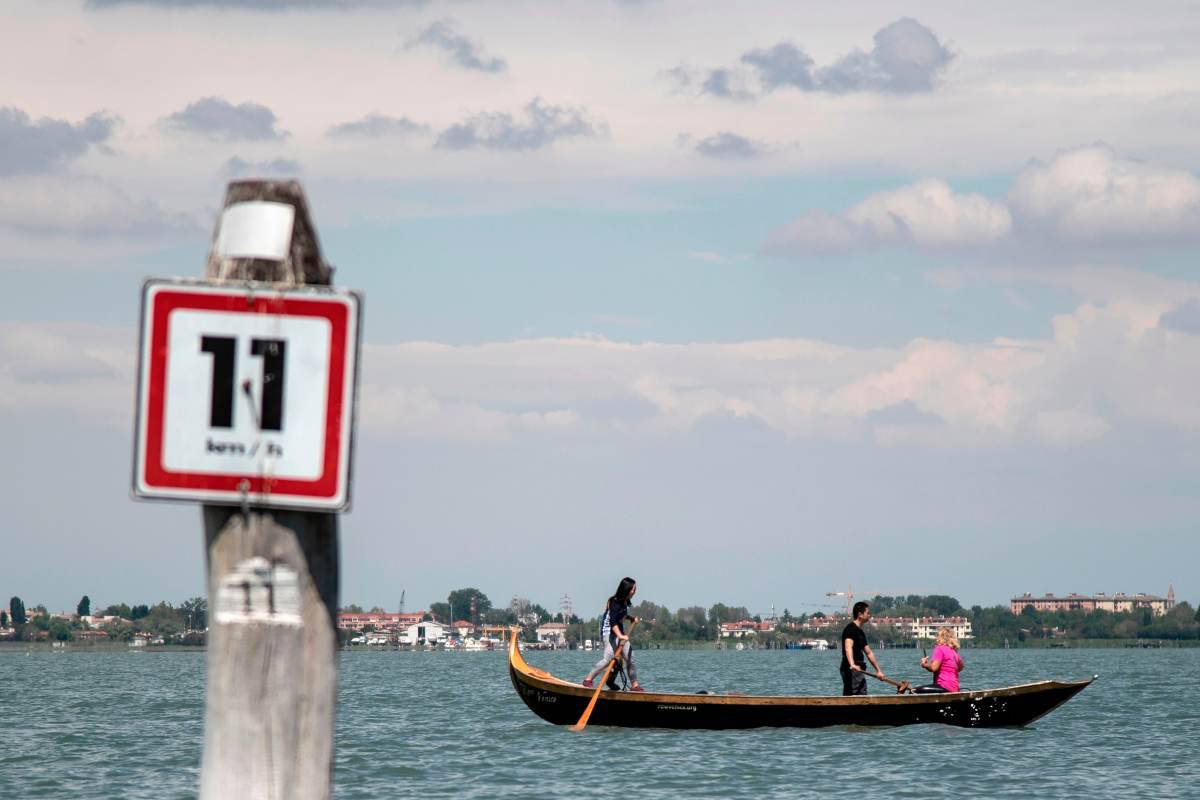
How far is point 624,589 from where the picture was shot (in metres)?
24.3

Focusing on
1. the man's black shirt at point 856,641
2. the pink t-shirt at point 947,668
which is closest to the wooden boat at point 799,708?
the pink t-shirt at point 947,668

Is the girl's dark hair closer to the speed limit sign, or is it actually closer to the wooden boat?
the wooden boat

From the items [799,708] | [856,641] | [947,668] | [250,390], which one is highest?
[250,390]

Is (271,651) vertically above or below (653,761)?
above

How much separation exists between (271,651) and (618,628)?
22647mm

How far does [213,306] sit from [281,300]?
130 mm

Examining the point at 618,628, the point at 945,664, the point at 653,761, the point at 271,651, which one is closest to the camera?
the point at 271,651

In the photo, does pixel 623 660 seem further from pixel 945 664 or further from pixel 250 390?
pixel 250 390

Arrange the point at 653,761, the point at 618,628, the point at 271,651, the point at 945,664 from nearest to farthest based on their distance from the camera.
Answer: the point at 271,651
the point at 653,761
the point at 618,628
the point at 945,664

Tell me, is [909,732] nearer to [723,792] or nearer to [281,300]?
[723,792]

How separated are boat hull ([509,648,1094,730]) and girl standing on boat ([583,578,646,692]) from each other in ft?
1.63

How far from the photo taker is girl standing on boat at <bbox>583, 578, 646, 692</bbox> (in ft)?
80.2

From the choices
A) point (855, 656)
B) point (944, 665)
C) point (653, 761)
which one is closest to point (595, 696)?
point (653, 761)

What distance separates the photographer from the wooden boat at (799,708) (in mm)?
26250
